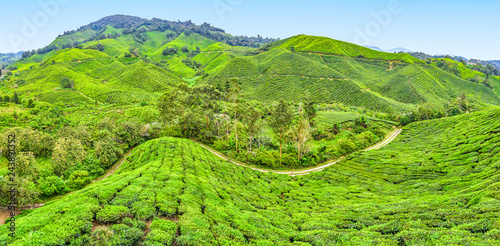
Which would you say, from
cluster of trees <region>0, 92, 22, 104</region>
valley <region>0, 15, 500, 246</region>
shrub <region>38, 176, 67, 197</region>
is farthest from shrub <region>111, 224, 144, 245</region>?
cluster of trees <region>0, 92, 22, 104</region>

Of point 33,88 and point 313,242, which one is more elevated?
point 33,88

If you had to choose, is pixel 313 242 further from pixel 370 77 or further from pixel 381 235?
pixel 370 77

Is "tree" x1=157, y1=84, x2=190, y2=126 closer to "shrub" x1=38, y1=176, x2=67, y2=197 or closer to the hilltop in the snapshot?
"shrub" x1=38, y1=176, x2=67, y2=197

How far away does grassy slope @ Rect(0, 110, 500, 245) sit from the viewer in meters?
15.4

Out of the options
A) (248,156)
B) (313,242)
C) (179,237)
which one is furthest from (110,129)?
(313,242)

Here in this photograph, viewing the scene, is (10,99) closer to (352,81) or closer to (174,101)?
(174,101)

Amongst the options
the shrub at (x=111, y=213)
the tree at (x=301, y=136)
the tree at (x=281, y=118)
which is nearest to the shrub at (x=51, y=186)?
the shrub at (x=111, y=213)

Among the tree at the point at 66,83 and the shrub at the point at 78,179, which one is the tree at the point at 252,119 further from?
the tree at the point at 66,83

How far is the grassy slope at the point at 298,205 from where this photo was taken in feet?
50.6

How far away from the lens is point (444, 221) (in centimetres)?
1720

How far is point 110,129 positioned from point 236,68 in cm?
12844

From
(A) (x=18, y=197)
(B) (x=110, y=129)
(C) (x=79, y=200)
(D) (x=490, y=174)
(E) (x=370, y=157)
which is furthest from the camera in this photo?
(B) (x=110, y=129)

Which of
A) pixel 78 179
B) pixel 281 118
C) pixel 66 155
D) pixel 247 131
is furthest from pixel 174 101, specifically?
pixel 281 118

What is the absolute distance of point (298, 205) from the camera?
30.5 m
